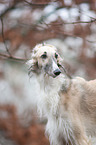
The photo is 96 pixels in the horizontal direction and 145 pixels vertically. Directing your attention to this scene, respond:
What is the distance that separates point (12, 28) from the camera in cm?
965

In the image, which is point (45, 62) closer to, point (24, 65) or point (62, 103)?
point (62, 103)

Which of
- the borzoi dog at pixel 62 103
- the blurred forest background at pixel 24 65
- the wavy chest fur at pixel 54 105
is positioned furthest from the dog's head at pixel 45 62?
the blurred forest background at pixel 24 65

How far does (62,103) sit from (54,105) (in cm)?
14

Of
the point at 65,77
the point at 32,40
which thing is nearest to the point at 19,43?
the point at 32,40

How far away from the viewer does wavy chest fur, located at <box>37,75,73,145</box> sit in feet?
10.2

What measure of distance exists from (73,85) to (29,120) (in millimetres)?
5464

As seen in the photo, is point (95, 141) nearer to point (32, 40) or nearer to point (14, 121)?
point (14, 121)

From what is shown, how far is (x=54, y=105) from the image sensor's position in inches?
124

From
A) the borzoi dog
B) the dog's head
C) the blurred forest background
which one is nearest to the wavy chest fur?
the borzoi dog

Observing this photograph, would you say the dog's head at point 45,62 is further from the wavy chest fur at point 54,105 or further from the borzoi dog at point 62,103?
the wavy chest fur at point 54,105

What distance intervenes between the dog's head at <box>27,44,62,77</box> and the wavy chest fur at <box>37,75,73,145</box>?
20 cm

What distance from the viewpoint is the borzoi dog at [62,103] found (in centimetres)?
308

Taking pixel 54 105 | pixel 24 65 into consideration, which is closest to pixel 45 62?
pixel 54 105

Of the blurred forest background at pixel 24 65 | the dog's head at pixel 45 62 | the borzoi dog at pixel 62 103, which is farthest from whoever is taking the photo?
the blurred forest background at pixel 24 65
